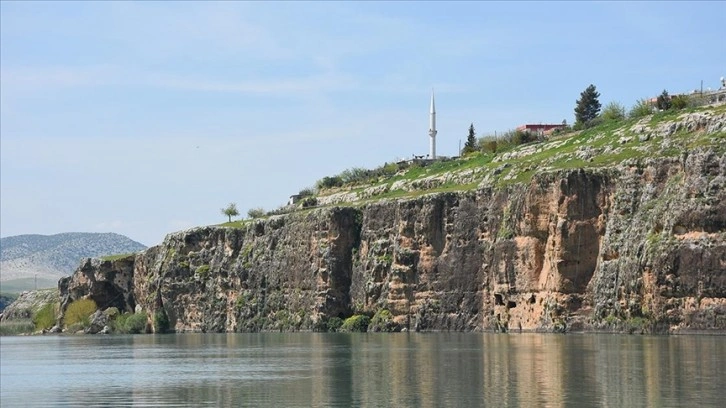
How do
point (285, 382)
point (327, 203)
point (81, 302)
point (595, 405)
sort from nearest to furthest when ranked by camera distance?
1. point (595, 405)
2. point (285, 382)
3. point (327, 203)
4. point (81, 302)

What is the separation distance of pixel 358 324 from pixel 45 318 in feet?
256

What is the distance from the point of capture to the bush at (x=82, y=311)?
168 m

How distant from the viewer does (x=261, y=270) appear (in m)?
142

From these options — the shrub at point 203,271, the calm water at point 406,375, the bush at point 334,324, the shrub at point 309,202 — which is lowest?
the calm water at point 406,375

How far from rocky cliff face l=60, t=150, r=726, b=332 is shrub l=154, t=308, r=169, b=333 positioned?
739mm

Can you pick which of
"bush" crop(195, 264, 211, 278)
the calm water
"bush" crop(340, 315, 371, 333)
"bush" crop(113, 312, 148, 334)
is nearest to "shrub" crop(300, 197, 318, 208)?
"bush" crop(195, 264, 211, 278)

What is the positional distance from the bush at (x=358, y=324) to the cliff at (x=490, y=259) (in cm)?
130

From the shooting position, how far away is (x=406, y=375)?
59.8 meters

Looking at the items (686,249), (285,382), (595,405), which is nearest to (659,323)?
(686,249)

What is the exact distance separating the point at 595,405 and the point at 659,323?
156 ft

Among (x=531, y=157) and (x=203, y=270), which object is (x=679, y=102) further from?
(x=203, y=270)

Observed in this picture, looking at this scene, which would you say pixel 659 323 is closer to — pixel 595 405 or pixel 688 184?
pixel 688 184

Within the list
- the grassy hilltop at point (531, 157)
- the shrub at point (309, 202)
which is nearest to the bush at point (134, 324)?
the grassy hilltop at point (531, 157)

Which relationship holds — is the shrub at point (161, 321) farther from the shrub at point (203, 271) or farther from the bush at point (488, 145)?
the bush at point (488, 145)
